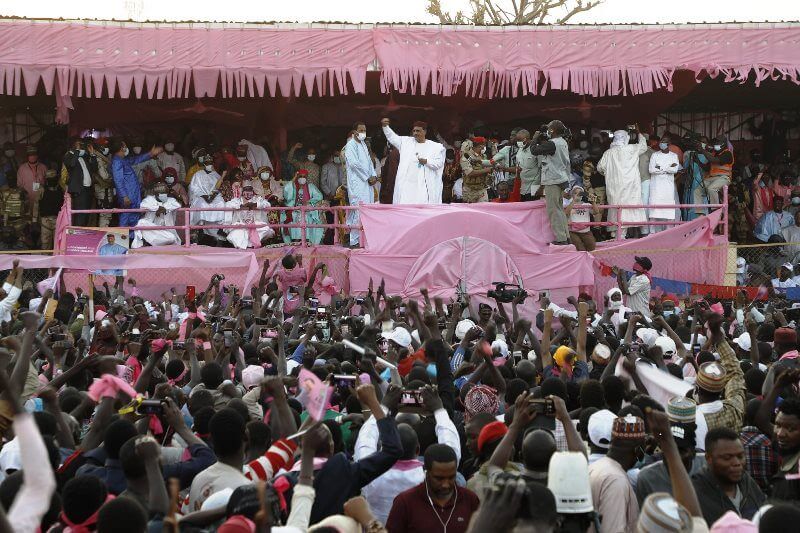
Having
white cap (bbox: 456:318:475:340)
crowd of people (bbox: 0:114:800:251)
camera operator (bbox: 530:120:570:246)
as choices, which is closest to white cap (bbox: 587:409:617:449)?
white cap (bbox: 456:318:475:340)

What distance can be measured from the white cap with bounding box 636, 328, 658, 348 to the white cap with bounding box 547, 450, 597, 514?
15.6 ft

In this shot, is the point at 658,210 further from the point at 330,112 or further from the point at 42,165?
the point at 42,165

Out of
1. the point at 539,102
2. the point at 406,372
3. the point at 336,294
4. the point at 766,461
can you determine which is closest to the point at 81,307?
the point at 336,294

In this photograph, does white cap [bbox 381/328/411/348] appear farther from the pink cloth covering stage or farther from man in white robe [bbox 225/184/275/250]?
man in white robe [bbox 225/184/275/250]

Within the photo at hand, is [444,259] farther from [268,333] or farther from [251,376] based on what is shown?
[251,376]

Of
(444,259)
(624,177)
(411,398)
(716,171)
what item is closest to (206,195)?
(444,259)

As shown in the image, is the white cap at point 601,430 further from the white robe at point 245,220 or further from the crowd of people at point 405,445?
the white robe at point 245,220

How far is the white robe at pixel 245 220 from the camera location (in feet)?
60.9

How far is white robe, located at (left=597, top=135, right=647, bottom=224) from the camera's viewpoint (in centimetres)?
1962

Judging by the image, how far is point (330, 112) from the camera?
22.4 m

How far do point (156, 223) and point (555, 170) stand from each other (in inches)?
244

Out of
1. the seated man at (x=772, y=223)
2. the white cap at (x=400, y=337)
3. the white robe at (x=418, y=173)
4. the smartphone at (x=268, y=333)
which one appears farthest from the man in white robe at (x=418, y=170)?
the white cap at (x=400, y=337)

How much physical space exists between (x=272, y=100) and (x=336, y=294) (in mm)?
6851

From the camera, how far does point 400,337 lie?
9.27 meters
